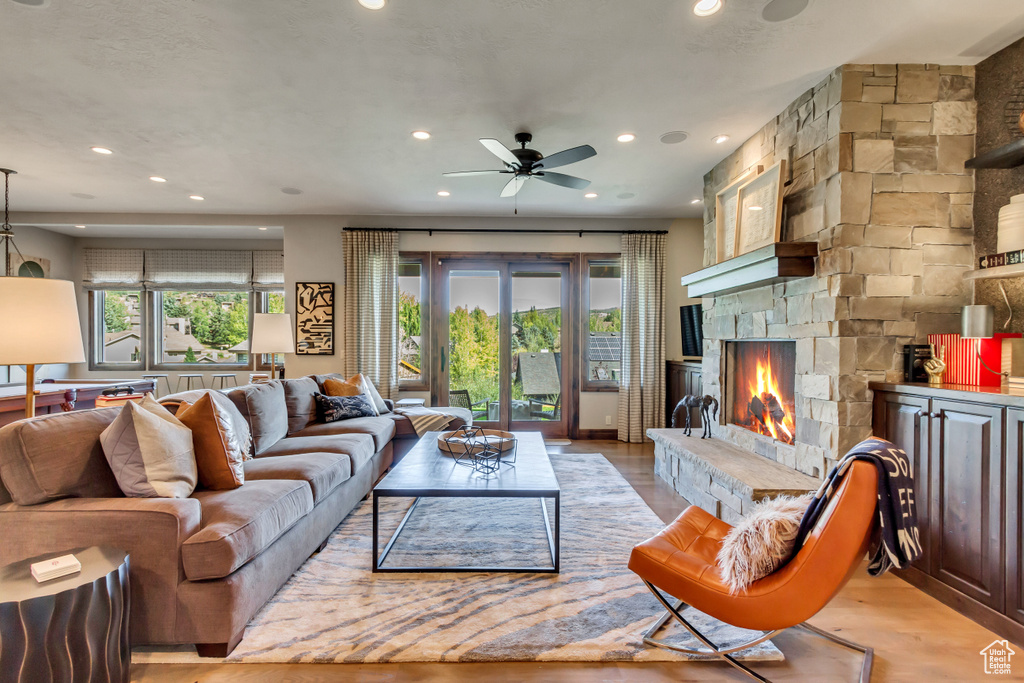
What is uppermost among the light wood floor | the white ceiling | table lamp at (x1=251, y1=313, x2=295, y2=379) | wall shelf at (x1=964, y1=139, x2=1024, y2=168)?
the white ceiling

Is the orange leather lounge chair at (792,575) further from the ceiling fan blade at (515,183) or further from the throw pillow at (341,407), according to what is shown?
the throw pillow at (341,407)

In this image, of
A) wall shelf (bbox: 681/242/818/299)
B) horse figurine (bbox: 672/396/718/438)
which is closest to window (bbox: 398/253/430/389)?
horse figurine (bbox: 672/396/718/438)

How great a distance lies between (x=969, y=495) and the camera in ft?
6.82

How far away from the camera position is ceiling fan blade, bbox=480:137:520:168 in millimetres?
2973

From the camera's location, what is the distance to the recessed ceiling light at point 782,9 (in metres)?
2.10

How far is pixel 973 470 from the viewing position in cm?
205

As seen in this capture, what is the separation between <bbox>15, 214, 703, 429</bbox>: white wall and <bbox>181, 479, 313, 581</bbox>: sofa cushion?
3728 mm

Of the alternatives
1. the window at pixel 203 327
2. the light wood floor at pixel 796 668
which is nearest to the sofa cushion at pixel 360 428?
the light wood floor at pixel 796 668

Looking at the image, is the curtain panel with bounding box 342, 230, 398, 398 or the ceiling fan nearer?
the ceiling fan

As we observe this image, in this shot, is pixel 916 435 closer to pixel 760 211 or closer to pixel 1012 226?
pixel 1012 226

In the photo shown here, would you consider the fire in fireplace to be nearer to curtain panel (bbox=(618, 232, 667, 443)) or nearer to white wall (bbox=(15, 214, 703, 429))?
curtain panel (bbox=(618, 232, 667, 443))

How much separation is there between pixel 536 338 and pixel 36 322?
4694 millimetres

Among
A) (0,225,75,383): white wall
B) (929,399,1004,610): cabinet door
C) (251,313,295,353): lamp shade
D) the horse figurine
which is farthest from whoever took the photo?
(0,225,75,383): white wall

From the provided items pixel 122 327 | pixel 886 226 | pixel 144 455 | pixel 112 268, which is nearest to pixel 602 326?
pixel 886 226
